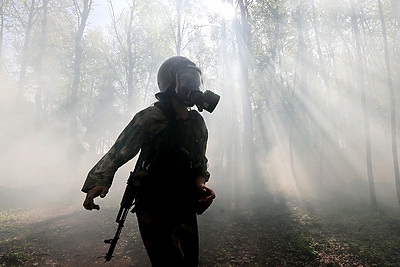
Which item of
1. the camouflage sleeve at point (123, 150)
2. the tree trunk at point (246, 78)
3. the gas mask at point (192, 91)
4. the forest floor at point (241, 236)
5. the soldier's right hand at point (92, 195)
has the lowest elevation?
the forest floor at point (241, 236)

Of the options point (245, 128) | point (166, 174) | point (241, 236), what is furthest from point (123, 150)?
point (245, 128)

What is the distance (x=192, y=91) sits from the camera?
2.07m

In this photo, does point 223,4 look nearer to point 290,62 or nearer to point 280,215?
point 290,62

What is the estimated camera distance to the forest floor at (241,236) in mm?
6234

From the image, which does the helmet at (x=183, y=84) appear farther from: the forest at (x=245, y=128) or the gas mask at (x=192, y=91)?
→ the forest at (x=245, y=128)

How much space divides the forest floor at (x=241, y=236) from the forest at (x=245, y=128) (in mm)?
51

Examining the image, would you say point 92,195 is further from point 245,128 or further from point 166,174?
point 245,128

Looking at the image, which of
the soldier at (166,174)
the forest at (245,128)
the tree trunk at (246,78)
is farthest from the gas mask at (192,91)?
the tree trunk at (246,78)

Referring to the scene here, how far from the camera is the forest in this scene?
7367 mm

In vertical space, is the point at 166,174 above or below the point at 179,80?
below

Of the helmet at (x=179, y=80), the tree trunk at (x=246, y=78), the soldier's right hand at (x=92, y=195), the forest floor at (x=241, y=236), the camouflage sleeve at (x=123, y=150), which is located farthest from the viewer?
the tree trunk at (x=246, y=78)

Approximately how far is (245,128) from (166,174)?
48.0 ft

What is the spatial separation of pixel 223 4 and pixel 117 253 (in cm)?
1756

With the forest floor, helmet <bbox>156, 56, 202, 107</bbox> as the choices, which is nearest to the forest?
the forest floor
